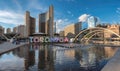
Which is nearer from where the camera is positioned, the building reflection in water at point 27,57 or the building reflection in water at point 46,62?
the building reflection in water at point 46,62

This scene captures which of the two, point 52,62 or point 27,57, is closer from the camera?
point 52,62

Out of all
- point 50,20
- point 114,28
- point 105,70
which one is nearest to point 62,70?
point 105,70

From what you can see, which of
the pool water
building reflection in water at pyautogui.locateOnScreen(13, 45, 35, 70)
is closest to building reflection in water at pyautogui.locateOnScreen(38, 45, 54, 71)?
the pool water

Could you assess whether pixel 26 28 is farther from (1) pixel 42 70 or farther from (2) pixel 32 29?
(1) pixel 42 70

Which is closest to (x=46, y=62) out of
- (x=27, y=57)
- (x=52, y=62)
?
(x=52, y=62)

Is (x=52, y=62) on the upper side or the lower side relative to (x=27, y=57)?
lower

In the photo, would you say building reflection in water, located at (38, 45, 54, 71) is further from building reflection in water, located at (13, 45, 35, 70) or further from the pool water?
building reflection in water, located at (13, 45, 35, 70)

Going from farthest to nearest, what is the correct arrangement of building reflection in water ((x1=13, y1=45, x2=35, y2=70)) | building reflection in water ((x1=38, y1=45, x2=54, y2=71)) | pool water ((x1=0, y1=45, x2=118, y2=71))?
building reflection in water ((x1=13, y1=45, x2=35, y2=70))
pool water ((x1=0, y1=45, x2=118, y2=71))
building reflection in water ((x1=38, y1=45, x2=54, y2=71))

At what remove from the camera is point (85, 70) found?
66.5 ft

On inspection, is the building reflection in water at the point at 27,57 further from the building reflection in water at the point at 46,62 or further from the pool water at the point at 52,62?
the building reflection in water at the point at 46,62

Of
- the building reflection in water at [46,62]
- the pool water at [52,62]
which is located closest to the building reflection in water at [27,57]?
the pool water at [52,62]

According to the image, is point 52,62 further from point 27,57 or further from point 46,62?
point 27,57

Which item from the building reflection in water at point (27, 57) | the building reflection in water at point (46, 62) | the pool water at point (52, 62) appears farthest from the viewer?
the building reflection in water at point (27, 57)

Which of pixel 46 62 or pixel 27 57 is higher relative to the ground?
pixel 27 57
